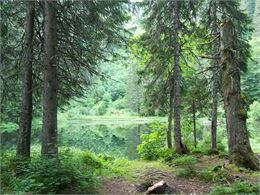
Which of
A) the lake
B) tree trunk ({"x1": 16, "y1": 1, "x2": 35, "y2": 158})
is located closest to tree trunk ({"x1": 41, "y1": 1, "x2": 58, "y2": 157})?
tree trunk ({"x1": 16, "y1": 1, "x2": 35, "y2": 158})

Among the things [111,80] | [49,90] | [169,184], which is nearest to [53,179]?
[49,90]

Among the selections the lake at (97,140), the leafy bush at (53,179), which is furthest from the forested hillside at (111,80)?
the lake at (97,140)

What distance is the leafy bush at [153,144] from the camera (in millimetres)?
11967

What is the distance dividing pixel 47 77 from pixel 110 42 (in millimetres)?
2157

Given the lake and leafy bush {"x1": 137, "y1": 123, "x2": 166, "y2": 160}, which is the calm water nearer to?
the lake

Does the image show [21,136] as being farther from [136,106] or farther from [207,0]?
[136,106]

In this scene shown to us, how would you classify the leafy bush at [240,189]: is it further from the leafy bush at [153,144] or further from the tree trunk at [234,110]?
the leafy bush at [153,144]

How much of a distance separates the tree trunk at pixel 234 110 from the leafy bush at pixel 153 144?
4425 millimetres

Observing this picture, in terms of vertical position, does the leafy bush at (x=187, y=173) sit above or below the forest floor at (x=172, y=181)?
above

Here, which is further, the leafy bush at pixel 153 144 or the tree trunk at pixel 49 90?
the leafy bush at pixel 153 144

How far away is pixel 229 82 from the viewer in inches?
313

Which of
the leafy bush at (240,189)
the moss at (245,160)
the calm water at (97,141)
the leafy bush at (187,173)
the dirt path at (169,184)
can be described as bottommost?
the calm water at (97,141)

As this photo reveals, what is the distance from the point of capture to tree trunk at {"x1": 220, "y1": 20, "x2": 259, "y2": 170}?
754 centimetres

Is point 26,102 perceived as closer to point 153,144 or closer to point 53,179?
point 53,179
